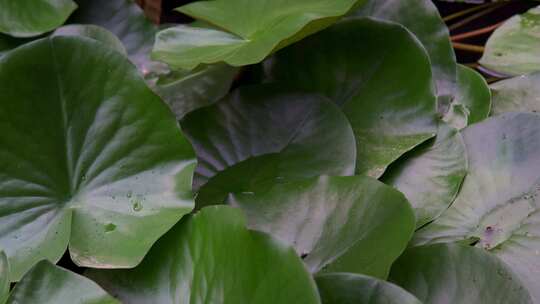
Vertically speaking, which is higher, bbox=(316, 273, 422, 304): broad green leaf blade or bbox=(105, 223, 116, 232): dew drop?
bbox=(316, 273, 422, 304): broad green leaf blade

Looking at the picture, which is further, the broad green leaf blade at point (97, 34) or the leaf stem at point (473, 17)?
the leaf stem at point (473, 17)

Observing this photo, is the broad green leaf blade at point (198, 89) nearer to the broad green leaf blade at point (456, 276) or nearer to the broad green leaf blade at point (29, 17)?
the broad green leaf blade at point (29, 17)

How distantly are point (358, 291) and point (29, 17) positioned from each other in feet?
1.98

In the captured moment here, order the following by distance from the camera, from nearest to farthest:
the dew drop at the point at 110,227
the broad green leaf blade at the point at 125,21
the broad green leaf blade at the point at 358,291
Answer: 1. the broad green leaf blade at the point at 358,291
2. the dew drop at the point at 110,227
3. the broad green leaf blade at the point at 125,21

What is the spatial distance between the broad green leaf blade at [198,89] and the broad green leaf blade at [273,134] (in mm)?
38

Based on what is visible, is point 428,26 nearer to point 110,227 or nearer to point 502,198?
point 502,198

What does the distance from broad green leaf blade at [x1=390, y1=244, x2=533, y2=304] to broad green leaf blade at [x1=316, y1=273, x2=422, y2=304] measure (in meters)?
0.08

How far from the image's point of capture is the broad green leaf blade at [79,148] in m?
0.56

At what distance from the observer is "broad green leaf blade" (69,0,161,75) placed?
0.87 m

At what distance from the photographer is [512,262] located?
0.55m

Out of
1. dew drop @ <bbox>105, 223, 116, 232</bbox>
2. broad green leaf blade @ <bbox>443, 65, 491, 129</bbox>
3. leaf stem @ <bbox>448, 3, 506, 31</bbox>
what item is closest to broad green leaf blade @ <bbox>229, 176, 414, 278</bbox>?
dew drop @ <bbox>105, 223, 116, 232</bbox>

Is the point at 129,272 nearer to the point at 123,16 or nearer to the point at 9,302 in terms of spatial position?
the point at 9,302

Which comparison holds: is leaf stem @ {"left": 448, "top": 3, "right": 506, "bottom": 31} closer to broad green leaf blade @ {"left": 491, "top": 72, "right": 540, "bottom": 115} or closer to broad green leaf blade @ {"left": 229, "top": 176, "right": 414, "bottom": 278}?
broad green leaf blade @ {"left": 491, "top": 72, "right": 540, "bottom": 115}

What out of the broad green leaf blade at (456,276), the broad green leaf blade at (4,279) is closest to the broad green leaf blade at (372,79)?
the broad green leaf blade at (456,276)
